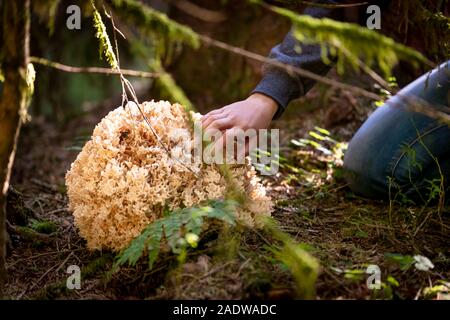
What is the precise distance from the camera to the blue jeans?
332 centimetres

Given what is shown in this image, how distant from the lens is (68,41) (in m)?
6.70

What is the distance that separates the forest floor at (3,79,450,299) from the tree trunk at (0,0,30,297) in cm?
74

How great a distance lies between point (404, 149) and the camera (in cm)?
324

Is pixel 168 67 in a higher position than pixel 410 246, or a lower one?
higher

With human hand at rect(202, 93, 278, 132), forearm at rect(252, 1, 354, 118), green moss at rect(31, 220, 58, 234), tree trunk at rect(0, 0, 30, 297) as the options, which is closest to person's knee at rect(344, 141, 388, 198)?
forearm at rect(252, 1, 354, 118)

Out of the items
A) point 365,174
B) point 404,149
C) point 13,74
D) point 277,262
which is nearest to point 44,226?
point 13,74

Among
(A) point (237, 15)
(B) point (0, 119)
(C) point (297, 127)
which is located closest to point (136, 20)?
(B) point (0, 119)

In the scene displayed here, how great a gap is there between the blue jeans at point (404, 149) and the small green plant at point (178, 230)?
1552 millimetres

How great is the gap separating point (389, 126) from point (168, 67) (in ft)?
10.7

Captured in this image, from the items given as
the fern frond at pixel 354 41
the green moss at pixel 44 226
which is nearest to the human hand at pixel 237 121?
the fern frond at pixel 354 41

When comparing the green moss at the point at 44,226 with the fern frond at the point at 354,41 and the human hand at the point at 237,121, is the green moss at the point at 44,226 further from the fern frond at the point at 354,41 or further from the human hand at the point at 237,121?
the fern frond at the point at 354,41

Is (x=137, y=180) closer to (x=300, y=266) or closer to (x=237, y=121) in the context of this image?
(x=237, y=121)

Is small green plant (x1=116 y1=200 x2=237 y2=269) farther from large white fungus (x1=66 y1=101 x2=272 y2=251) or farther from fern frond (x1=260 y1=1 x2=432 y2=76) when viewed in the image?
fern frond (x1=260 y1=1 x2=432 y2=76)
